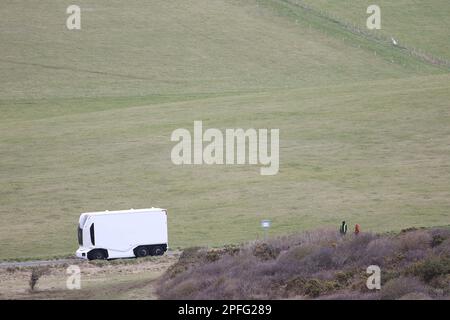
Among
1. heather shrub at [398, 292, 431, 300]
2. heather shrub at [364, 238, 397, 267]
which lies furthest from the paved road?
heather shrub at [398, 292, 431, 300]

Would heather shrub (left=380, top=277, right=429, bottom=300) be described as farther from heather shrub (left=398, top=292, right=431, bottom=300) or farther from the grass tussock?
heather shrub (left=398, top=292, right=431, bottom=300)

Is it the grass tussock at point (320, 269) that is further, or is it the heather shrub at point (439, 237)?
the heather shrub at point (439, 237)

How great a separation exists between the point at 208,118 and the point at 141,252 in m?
31.6

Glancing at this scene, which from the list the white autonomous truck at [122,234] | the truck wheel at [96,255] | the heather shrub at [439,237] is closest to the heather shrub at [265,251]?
the heather shrub at [439,237]

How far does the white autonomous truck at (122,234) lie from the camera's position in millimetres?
37969

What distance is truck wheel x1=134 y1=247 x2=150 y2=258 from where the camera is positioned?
38.8m

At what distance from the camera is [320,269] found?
29141mm

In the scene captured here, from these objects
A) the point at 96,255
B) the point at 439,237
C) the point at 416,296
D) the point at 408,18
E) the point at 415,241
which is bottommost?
the point at 96,255

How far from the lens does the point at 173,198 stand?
4969 cm

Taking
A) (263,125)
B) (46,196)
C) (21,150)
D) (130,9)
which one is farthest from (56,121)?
(130,9)

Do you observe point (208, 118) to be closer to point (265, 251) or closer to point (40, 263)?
point (40, 263)

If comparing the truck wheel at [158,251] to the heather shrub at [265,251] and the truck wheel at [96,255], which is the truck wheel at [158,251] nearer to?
the truck wheel at [96,255]

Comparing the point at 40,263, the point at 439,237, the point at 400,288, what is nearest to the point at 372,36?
the point at 40,263
